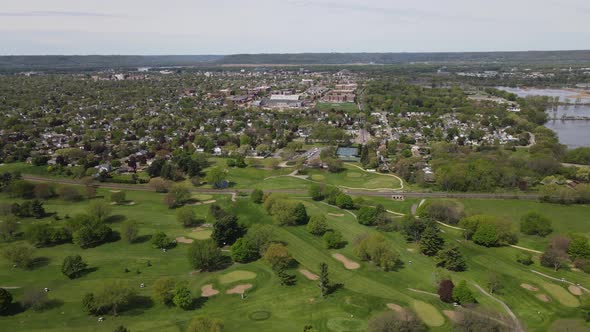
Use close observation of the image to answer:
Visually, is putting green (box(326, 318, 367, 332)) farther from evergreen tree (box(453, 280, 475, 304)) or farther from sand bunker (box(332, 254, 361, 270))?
sand bunker (box(332, 254, 361, 270))

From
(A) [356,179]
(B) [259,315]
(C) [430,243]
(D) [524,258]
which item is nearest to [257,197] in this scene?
(A) [356,179]

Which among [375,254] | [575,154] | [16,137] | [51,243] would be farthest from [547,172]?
[16,137]

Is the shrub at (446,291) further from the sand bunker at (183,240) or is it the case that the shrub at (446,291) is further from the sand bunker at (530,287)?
the sand bunker at (183,240)

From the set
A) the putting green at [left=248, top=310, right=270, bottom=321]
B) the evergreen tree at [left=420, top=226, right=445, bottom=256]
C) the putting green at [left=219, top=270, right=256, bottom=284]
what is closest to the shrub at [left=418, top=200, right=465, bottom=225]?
the evergreen tree at [left=420, top=226, right=445, bottom=256]

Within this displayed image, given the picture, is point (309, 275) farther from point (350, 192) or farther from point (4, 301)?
point (350, 192)

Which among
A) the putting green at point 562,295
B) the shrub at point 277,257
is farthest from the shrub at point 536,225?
the shrub at point 277,257

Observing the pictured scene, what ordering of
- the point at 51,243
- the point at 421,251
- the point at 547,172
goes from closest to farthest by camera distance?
the point at 421,251, the point at 51,243, the point at 547,172

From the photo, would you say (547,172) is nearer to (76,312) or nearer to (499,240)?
(499,240)
